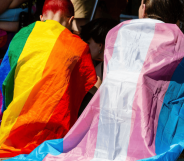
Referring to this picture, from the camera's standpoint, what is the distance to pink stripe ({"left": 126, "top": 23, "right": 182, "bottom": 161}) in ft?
5.51

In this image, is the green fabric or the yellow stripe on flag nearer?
the yellow stripe on flag

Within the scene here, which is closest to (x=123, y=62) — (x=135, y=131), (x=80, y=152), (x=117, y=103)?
(x=117, y=103)

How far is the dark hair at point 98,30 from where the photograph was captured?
2.98 metres

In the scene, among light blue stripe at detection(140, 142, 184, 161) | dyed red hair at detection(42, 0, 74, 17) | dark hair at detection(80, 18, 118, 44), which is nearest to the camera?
light blue stripe at detection(140, 142, 184, 161)

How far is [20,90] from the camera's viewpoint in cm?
221

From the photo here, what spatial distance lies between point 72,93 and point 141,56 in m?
0.68

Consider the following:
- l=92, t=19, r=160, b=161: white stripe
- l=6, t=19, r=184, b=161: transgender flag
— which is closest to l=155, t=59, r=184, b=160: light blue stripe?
l=6, t=19, r=184, b=161: transgender flag

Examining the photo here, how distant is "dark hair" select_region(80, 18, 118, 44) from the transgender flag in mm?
1052

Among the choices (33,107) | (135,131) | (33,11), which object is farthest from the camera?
(33,11)

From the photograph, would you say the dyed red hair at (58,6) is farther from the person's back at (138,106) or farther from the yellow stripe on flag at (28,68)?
the person's back at (138,106)

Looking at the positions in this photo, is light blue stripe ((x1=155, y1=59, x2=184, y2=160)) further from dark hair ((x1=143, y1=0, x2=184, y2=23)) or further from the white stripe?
dark hair ((x1=143, y1=0, x2=184, y2=23))

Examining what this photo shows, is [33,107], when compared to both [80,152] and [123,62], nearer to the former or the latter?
[80,152]

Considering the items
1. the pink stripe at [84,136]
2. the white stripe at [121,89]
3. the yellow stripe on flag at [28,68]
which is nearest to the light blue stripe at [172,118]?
the white stripe at [121,89]

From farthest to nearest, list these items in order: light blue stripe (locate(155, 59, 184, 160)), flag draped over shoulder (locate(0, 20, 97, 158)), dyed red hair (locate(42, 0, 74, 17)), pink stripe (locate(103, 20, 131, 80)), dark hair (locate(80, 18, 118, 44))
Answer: dark hair (locate(80, 18, 118, 44)) → dyed red hair (locate(42, 0, 74, 17)) → flag draped over shoulder (locate(0, 20, 97, 158)) → pink stripe (locate(103, 20, 131, 80)) → light blue stripe (locate(155, 59, 184, 160))
